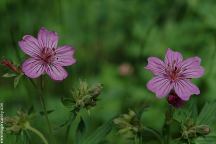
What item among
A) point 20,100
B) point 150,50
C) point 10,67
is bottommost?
point 20,100

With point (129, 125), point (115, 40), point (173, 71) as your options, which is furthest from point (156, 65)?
point (115, 40)

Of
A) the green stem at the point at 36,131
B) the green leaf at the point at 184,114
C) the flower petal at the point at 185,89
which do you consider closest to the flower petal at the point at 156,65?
the flower petal at the point at 185,89

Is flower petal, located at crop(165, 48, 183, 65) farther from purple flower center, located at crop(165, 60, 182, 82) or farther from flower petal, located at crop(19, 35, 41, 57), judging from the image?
flower petal, located at crop(19, 35, 41, 57)

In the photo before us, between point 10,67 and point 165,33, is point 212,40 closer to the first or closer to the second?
point 165,33

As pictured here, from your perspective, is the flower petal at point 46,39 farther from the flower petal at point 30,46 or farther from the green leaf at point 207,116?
the green leaf at point 207,116

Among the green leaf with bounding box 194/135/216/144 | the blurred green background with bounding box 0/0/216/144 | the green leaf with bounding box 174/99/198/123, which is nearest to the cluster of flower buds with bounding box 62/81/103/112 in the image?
the green leaf with bounding box 174/99/198/123

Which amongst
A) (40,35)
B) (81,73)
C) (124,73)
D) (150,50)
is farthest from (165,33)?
(40,35)
